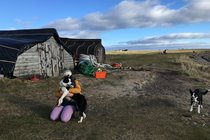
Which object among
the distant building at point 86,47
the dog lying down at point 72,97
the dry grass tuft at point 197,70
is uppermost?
the distant building at point 86,47

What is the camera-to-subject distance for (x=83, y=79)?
26969mm

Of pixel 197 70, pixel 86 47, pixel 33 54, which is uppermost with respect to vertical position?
pixel 86 47

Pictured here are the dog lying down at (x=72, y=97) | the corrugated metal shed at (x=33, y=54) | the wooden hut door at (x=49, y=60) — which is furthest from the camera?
the wooden hut door at (x=49, y=60)

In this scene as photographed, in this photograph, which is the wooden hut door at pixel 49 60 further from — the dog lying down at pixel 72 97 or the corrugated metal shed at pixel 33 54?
the dog lying down at pixel 72 97

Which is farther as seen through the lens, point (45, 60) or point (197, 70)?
point (197, 70)

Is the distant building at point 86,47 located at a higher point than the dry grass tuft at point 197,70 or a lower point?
higher

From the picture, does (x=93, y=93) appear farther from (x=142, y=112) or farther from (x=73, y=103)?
(x=73, y=103)

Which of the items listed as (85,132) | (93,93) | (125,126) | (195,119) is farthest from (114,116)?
(93,93)

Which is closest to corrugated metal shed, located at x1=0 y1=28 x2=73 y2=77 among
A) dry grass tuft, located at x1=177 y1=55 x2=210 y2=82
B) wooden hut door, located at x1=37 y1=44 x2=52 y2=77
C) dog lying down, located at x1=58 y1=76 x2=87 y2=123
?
wooden hut door, located at x1=37 y1=44 x2=52 y2=77

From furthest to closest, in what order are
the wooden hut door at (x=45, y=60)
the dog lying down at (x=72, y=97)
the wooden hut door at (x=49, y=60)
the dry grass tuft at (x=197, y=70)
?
the dry grass tuft at (x=197, y=70)
the wooden hut door at (x=49, y=60)
the wooden hut door at (x=45, y=60)
the dog lying down at (x=72, y=97)

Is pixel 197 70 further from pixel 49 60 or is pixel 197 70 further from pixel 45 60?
pixel 45 60

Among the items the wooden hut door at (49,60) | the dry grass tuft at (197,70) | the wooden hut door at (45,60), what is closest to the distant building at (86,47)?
the wooden hut door at (49,60)

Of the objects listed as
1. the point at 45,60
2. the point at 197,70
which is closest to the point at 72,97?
the point at 45,60

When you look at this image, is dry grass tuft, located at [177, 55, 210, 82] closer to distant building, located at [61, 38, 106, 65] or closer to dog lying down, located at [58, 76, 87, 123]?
distant building, located at [61, 38, 106, 65]
